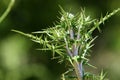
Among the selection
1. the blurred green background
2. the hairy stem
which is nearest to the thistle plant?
the hairy stem

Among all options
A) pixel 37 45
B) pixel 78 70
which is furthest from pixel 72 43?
pixel 37 45

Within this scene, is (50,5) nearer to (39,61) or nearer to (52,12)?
(52,12)

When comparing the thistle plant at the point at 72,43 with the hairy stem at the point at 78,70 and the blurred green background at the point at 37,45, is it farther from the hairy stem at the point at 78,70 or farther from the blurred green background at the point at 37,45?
the blurred green background at the point at 37,45

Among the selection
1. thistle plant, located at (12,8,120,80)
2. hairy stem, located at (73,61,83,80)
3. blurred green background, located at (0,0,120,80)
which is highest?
blurred green background, located at (0,0,120,80)

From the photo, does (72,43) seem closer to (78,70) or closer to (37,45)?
(78,70)

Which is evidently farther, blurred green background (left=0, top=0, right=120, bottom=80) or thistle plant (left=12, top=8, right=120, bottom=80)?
blurred green background (left=0, top=0, right=120, bottom=80)

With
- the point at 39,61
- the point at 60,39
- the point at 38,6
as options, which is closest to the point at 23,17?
the point at 38,6

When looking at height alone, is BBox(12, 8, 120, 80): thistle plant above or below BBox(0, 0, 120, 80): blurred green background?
below

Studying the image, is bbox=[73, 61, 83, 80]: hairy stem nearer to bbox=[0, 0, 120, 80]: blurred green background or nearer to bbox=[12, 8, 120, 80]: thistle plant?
bbox=[12, 8, 120, 80]: thistle plant
